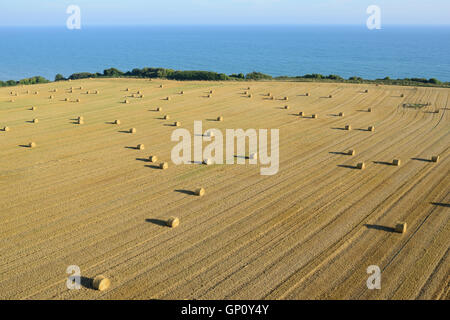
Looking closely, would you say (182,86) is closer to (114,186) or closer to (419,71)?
(114,186)

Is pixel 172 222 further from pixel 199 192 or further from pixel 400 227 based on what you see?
pixel 400 227

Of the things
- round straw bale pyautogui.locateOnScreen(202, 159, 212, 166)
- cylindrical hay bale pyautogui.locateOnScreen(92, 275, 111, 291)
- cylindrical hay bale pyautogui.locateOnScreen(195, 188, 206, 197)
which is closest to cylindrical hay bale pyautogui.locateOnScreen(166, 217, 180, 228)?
cylindrical hay bale pyautogui.locateOnScreen(195, 188, 206, 197)

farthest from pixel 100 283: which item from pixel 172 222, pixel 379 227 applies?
pixel 379 227

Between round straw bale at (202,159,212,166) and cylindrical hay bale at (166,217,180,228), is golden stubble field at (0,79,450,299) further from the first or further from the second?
round straw bale at (202,159,212,166)
